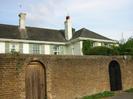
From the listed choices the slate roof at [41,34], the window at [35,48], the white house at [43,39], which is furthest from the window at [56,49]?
the window at [35,48]

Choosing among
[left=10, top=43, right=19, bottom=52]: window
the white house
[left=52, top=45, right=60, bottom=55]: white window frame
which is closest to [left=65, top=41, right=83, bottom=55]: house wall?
the white house

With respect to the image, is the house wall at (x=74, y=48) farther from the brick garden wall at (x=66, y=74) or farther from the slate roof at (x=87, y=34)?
the brick garden wall at (x=66, y=74)

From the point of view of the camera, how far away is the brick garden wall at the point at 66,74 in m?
12.9

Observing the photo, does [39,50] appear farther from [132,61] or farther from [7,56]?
[7,56]

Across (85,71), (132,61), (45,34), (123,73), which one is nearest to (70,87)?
(85,71)

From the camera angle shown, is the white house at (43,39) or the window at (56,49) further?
the window at (56,49)

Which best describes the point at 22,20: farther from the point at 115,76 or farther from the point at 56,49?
the point at 115,76

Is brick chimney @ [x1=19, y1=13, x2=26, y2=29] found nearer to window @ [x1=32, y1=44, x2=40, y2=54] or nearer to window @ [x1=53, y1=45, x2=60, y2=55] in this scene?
window @ [x1=32, y1=44, x2=40, y2=54]

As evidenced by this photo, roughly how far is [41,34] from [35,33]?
37.5 inches

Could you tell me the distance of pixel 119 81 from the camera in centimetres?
1950

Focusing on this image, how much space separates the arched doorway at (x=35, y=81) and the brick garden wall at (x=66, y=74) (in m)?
0.26

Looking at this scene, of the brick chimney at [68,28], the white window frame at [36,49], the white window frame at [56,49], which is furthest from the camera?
the brick chimney at [68,28]

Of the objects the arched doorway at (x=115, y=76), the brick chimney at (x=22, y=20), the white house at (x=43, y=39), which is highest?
the brick chimney at (x=22, y=20)

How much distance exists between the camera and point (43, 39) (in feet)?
108
